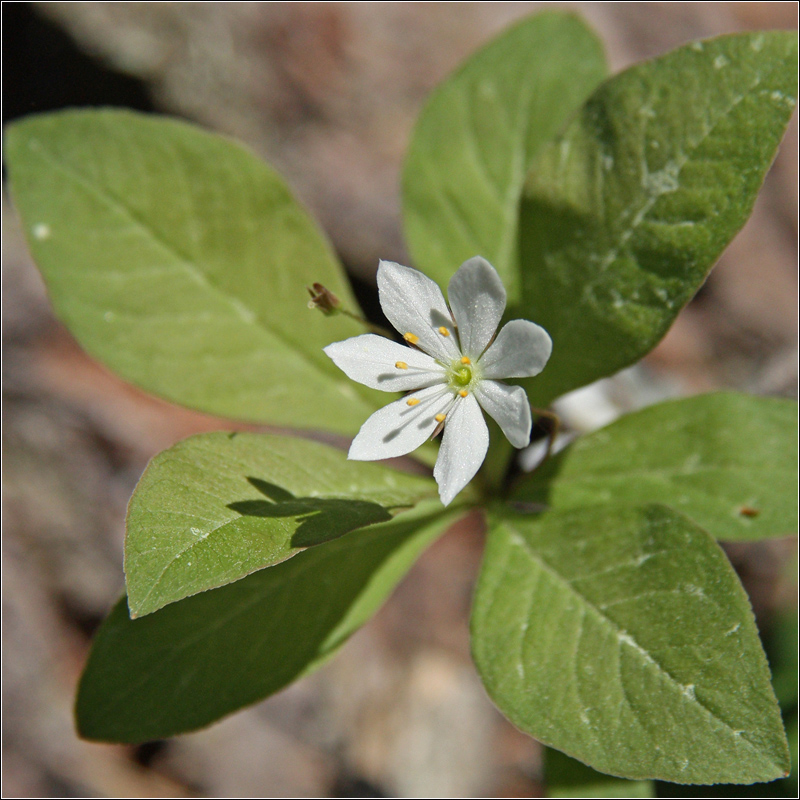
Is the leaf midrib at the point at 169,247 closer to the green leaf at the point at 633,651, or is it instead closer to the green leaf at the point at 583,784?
the green leaf at the point at 633,651

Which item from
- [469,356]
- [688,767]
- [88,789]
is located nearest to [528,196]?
[469,356]

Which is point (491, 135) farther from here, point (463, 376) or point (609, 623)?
point (609, 623)

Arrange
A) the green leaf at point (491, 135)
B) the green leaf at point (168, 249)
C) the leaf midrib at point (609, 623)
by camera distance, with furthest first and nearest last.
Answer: the green leaf at point (491, 135)
the green leaf at point (168, 249)
the leaf midrib at point (609, 623)

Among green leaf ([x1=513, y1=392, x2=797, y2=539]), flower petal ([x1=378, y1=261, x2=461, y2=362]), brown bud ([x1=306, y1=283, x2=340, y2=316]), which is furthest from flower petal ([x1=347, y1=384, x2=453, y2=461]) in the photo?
green leaf ([x1=513, y1=392, x2=797, y2=539])

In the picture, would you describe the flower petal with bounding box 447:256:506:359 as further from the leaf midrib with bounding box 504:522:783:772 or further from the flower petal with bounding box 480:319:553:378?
the leaf midrib with bounding box 504:522:783:772

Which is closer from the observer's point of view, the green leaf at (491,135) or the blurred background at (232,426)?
the green leaf at (491,135)

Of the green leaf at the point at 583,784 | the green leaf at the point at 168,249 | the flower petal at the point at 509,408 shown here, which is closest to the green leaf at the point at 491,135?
the green leaf at the point at 168,249

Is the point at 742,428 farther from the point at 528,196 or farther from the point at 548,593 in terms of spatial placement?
the point at 528,196
